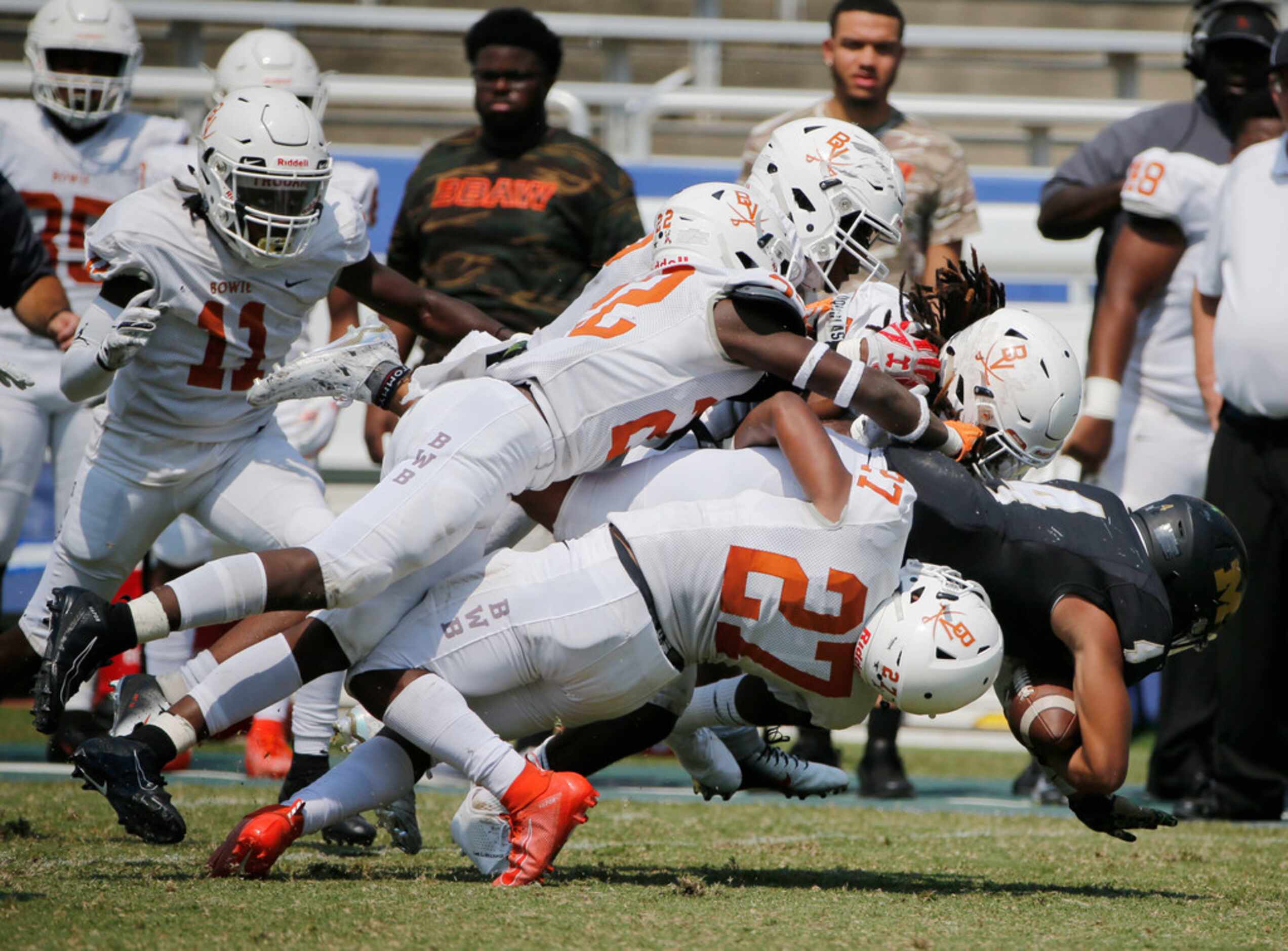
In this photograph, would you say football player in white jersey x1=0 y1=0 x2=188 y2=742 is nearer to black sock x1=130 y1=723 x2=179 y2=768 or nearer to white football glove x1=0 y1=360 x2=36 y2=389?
white football glove x1=0 y1=360 x2=36 y2=389

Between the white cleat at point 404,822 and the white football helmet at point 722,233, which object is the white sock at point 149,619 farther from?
the white football helmet at point 722,233

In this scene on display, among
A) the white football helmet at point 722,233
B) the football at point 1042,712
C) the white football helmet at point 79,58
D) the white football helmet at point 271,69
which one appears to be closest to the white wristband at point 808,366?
the white football helmet at point 722,233

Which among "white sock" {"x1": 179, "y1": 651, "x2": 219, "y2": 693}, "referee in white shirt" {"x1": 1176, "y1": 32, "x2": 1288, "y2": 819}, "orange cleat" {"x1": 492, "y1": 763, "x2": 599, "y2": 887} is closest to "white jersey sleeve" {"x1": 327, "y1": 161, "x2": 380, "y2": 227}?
"white sock" {"x1": 179, "y1": 651, "x2": 219, "y2": 693}

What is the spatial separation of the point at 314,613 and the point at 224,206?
122cm

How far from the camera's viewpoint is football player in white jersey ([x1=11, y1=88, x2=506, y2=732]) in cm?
423

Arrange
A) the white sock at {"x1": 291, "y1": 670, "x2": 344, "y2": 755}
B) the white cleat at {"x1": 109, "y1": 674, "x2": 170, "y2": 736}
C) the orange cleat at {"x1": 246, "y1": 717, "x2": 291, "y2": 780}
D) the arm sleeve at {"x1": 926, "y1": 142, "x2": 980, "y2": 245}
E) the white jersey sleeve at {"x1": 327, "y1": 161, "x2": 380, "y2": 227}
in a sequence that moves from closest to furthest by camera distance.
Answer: the white cleat at {"x1": 109, "y1": 674, "x2": 170, "y2": 736}, the white sock at {"x1": 291, "y1": 670, "x2": 344, "y2": 755}, the orange cleat at {"x1": 246, "y1": 717, "x2": 291, "y2": 780}, the arm sleeve at {"x1": 926, "y1": 142, "x2": 980, "y2": 245}, the white jersey sleeve at {"x1": 327, "y1": 161, "x2": 380, "y2": 227}

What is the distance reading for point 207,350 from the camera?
442 centimetres

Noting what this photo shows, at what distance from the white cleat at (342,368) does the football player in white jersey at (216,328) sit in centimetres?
39

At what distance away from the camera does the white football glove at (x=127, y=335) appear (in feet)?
13.1

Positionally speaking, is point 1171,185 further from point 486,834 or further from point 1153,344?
point 486,834

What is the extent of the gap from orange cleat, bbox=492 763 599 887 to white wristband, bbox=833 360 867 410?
3.03 ft

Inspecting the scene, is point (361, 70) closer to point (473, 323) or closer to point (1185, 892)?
point (473, 323)

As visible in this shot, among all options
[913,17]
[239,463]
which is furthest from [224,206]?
[913,17]

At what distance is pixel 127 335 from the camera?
399 centimetres
